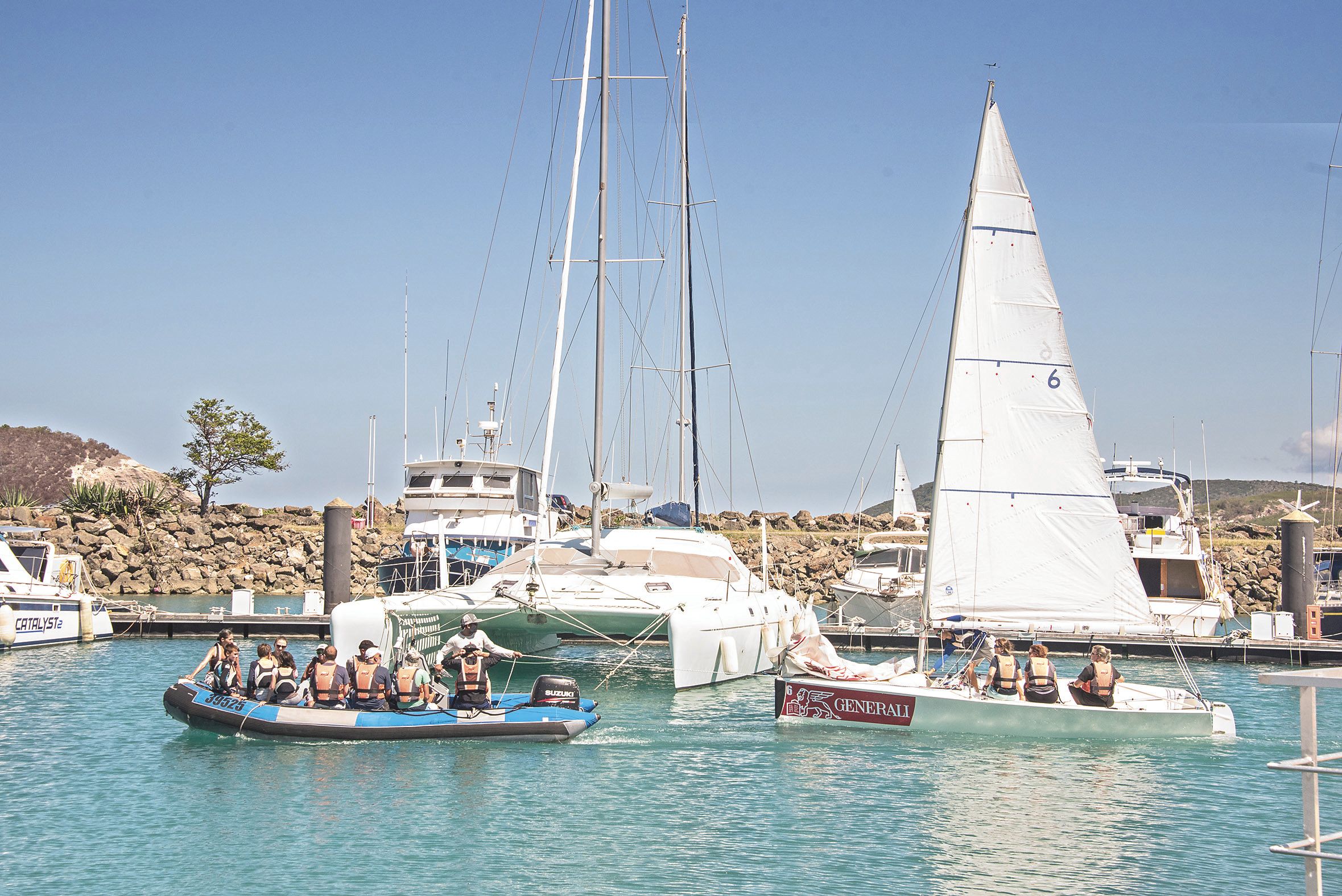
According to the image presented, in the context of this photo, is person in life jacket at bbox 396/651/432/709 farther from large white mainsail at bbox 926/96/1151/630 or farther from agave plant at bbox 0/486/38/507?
agave plant at bbox 0/486/38/507

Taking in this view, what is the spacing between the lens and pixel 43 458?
69.4m

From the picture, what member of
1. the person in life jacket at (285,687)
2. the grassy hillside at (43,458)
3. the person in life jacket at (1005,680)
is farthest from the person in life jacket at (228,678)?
the grassy hillside at (43,458)

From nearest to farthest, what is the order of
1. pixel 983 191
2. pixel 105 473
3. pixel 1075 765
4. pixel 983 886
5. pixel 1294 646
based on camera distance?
pixel 983 886 → pixel 1075 765 → pixel 983 191 → pixel 1294 646 → pixel 105 473

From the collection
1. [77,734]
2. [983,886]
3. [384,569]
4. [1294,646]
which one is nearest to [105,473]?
[384,569]

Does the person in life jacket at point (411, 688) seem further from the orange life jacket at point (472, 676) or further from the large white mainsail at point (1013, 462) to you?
the large white mainsail at point (1013, 462)

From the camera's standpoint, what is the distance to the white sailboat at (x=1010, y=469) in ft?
63.2

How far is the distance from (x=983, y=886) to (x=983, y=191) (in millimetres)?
11220

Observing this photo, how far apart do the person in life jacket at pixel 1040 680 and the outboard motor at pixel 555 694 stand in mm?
6557

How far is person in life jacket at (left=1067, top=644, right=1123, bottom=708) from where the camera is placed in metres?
17.8

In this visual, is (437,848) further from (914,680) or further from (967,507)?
(967,507)

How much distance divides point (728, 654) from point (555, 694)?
4.26m

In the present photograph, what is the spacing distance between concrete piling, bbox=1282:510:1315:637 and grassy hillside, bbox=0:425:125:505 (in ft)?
186

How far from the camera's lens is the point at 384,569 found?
36031mm

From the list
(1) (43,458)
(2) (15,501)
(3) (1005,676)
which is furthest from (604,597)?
(1) (43,458)
